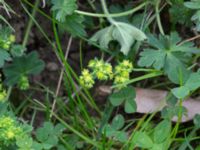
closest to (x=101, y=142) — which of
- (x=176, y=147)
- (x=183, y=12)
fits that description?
(x=176, y=147)

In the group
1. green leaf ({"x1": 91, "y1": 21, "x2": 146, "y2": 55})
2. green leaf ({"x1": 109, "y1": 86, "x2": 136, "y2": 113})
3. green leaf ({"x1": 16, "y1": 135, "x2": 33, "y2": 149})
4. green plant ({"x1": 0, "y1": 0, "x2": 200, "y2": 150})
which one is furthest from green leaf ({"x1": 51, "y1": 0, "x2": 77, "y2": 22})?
green leaf ({"x1": 16, "y1": 135, "x2": 33, "y2": 149})

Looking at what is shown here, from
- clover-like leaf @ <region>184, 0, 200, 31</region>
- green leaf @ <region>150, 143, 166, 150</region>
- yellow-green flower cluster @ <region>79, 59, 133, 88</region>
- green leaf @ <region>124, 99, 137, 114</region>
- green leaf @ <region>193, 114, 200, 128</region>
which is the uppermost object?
clover-like leaf @ <region>184, 0, 200, 31</region>

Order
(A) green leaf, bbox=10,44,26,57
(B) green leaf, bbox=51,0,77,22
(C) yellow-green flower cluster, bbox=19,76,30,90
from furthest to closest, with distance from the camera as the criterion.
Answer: (C) yellow-green flower cluster, bbox=19,76,30,90, (A) green leaf, bbox=10,44,26,57, (B) green leaf, bbox=51,0,77,22

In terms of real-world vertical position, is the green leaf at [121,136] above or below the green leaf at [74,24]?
below

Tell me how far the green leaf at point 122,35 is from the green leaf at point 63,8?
0.22m

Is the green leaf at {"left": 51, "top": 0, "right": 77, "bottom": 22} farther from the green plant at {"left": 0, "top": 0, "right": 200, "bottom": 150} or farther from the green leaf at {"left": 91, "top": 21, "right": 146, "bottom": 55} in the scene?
the green leaf at {"left": 91, "top": 21, "right": 146, "bottom": 55}

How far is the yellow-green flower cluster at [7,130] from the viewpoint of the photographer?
206cm

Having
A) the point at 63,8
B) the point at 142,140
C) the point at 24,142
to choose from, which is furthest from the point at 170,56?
the point at 24,142

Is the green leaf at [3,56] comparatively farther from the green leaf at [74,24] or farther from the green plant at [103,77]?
the green leaf at [74,24]

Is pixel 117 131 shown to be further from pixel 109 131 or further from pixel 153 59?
pixel 153 59

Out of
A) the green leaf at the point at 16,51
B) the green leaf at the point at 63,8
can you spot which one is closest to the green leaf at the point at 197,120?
the green leaf at the point at 63,8

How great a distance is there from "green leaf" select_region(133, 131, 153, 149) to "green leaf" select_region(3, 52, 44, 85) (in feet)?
2.15

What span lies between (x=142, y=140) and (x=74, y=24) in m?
0.61

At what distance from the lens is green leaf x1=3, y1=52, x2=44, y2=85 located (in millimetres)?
2592
